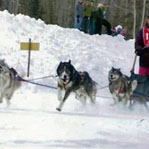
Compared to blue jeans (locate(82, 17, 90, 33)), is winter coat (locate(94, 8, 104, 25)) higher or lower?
higher

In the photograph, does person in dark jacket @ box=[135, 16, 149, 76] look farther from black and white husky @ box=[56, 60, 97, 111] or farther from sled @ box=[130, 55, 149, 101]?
black and white husky @ box=[56, 60, 97, 111]

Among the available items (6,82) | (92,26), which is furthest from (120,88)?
(92,26)

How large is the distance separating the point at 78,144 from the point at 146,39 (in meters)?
4.11

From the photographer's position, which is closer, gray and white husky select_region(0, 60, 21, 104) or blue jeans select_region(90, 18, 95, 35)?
gray and white husky select_region(0, 60, 21, 104)

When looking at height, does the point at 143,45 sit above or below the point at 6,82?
above

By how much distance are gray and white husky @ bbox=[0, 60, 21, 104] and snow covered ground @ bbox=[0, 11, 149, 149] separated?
8.5 inches

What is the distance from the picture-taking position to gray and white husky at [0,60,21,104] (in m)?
9.71

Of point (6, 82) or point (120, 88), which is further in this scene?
point (120, 88)

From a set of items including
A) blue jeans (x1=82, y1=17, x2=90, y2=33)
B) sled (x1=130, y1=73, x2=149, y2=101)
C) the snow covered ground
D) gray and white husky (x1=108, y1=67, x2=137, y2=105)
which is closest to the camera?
the snow covered ground

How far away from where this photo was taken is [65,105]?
34.6 ft

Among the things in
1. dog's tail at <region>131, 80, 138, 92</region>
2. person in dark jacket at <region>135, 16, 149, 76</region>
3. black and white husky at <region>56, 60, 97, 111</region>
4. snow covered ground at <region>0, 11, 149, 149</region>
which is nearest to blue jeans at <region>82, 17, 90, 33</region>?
snow covered ground at <region>0, 11, 149, 149</region>

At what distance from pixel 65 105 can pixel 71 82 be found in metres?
0.79

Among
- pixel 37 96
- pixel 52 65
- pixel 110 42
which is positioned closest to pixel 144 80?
pixel 37 96

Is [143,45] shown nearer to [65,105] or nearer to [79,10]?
[65,105]
